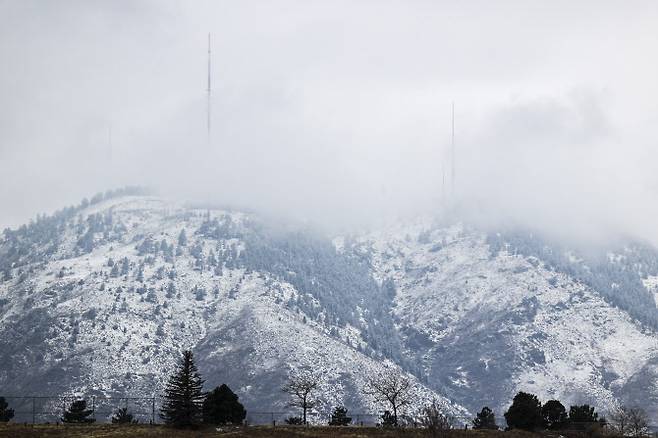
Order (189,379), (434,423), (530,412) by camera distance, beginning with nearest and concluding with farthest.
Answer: (434,423) → (189,379) → (530,412)

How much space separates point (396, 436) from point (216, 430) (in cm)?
3025

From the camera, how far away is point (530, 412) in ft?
597

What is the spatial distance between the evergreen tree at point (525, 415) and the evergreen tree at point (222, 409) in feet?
166

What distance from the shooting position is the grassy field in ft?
506

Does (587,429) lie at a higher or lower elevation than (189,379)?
lower

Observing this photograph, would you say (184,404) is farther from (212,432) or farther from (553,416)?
(553,416)

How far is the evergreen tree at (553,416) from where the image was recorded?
183 meters

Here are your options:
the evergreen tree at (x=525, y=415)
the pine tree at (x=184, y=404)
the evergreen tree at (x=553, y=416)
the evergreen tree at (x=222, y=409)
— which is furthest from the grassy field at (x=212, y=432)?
the evergreen tree at (x=553, y=416)

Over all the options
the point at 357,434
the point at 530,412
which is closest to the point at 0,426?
the point at 357,434

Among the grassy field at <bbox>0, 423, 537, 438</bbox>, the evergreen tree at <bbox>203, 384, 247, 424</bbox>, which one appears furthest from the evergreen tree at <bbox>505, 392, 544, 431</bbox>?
the evergreen tree at <bbox>203, 384, 247, 424</bbox>

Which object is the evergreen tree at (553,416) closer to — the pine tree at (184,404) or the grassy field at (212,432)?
the grassy field at (212,432)

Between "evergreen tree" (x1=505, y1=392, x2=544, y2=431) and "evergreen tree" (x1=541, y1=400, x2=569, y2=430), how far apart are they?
7.86 feet

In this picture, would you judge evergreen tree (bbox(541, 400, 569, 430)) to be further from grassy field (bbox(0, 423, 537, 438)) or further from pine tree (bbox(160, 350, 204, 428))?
pine tree (bbox(160, 350, 204, 428))

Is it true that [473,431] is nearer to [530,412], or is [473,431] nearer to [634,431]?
[530,412]
